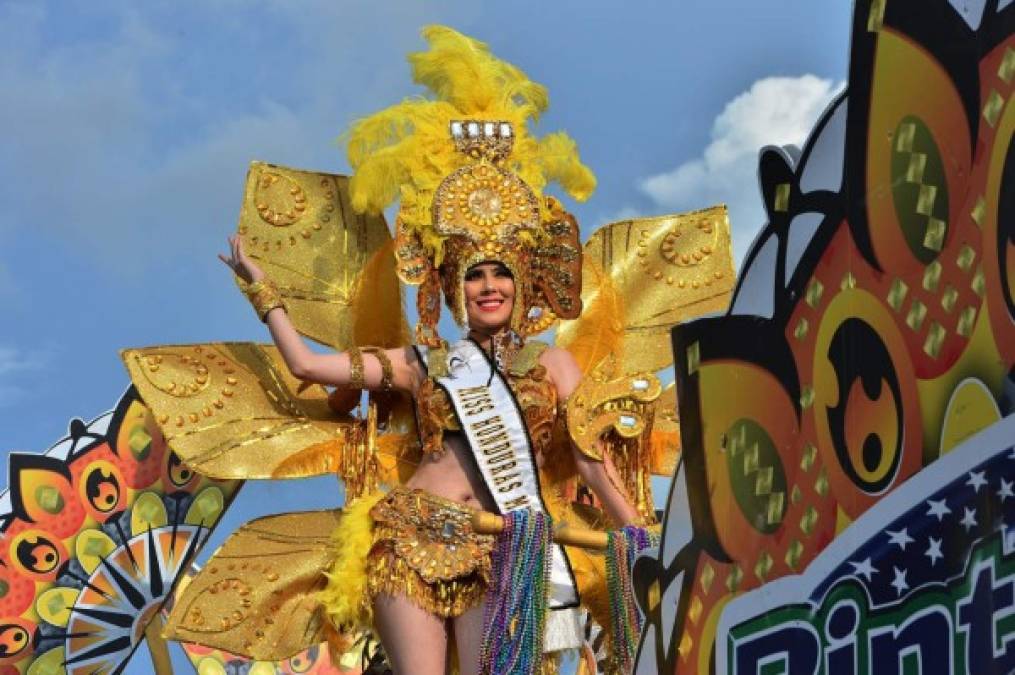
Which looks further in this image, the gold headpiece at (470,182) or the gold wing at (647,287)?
the gold wing at (647,287)

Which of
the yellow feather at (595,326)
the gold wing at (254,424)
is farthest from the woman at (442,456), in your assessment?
the yellow feather at (595,326)

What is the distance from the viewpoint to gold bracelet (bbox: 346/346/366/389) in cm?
717

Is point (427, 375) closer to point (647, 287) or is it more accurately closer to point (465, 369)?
point (465, 369)

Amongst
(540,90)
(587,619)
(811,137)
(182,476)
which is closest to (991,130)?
(811,137)

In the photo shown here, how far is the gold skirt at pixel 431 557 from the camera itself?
6539 mm

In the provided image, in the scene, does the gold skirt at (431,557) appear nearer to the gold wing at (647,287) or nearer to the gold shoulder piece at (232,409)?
the gold shoulder piece at (232,409)

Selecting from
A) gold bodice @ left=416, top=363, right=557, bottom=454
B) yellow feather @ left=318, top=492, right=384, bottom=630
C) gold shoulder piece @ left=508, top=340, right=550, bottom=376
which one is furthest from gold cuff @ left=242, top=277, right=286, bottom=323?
gold shoulder piece @ left=508, top=340, right=550, bottom=376

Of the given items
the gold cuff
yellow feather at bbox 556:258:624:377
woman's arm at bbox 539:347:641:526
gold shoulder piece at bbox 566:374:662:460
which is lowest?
woman's arm at bbox 539:347:641:526

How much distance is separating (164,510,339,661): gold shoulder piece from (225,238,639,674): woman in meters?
0.62

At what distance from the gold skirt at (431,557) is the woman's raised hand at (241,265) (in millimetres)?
1198

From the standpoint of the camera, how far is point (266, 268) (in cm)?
764

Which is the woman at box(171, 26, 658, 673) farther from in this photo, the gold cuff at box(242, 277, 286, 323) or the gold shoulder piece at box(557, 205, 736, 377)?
the gold shoulder piece at box(557, 205, 736, 377)

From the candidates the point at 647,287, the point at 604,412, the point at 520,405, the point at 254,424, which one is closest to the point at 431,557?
the point at 520,405

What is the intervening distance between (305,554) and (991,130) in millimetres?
5264
